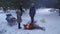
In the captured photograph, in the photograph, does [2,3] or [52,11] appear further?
[52,11]

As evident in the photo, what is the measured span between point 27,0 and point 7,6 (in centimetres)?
109

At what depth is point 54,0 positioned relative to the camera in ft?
34.6

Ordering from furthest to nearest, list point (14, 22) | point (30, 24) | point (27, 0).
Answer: point (14, 22), point (30, 24), point (27, 0)

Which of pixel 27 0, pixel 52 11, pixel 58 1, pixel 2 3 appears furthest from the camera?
pixel 52 11

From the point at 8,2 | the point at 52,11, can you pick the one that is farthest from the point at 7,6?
the point at 52,11

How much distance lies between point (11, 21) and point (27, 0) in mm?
3631

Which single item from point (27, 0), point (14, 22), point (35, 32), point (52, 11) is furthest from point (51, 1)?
point (27, 0)

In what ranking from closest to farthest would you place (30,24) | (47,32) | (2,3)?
(2,3) → (47,32) → (30,24)

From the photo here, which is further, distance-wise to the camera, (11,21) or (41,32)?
(11,21)

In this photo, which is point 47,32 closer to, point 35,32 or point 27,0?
point 35,32

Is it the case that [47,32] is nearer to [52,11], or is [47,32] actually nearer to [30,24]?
[30,24]

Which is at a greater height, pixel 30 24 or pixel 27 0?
pixel 27 0

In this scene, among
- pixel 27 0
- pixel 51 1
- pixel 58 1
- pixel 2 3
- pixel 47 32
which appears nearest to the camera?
pixel 2 3

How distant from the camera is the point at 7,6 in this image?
3.86 metres
